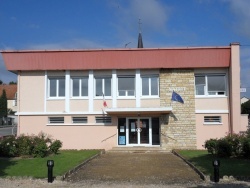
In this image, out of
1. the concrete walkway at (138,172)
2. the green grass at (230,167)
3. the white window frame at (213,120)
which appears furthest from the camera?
the white window frame at (213,120)

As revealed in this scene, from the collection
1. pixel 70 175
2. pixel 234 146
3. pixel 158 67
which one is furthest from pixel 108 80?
pixel 70 175

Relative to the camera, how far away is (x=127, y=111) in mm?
24922

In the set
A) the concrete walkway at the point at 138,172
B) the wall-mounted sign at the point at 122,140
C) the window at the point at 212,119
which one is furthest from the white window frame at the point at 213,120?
the concrete walkway at the point at 138,172

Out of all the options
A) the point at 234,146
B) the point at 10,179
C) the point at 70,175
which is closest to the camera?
the point at 10,179

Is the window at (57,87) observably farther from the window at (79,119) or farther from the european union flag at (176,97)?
the european union flag at (176,97)

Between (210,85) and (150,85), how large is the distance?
4.28 metres

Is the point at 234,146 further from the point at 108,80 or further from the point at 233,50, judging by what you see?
the point at 108,80

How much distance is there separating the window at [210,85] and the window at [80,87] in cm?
800

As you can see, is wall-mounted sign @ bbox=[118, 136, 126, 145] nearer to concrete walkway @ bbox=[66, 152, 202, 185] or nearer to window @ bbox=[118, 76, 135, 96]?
window @ bbox=[118, 76, 135, 96]

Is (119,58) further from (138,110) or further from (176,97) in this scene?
(176,97)

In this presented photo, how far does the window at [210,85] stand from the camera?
25859mm

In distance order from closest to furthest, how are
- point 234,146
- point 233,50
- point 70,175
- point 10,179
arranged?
point 10,179
point 70,175
point 234,146
point 233,50

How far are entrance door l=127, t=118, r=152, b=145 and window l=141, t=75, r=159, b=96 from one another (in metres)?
1.96

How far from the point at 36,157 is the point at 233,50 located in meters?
14.8
